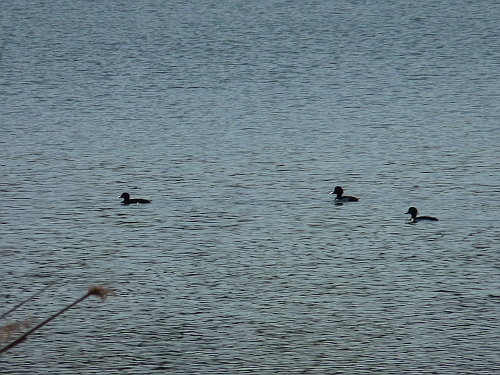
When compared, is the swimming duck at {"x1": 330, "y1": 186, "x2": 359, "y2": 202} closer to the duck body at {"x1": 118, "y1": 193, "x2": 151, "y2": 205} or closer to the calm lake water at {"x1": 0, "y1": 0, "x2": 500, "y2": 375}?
the calm lake water at {"x1": 0, "y1": 0, "x2": 500, "y2": 375}

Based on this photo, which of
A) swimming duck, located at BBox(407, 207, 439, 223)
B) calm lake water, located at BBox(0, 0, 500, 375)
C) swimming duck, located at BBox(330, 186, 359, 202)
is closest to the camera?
calm lake water, located at BBox(0, 0, 500, 375)

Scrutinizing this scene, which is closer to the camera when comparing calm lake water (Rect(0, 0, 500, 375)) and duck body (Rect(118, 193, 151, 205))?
calm lake water (Rect(0, 0, 500, 375))

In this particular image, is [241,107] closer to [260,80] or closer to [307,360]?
[260,80]

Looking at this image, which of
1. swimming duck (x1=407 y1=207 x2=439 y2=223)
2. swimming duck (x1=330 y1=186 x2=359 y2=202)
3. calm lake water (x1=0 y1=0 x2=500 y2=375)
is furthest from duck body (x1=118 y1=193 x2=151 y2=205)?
swimming duck (x1=407 y1=207 x2=439 y2=223)

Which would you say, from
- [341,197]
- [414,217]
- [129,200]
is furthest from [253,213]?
[414,217]

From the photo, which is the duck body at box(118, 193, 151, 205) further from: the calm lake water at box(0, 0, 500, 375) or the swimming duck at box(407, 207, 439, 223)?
the swimming duck at box(407, 207, 439, 223)

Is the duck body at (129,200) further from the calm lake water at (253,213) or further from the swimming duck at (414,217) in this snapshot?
the swimming duck at (414,217)

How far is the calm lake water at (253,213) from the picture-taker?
13.0m

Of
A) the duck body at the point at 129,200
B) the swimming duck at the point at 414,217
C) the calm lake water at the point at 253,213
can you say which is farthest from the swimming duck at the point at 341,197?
the duck body at the point at 129,200

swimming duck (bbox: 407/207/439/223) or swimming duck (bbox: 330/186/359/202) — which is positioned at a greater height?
swimming duck (bbox: 330/186/359/202)

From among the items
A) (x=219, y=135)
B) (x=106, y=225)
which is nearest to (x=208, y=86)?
(x=219, y=135)

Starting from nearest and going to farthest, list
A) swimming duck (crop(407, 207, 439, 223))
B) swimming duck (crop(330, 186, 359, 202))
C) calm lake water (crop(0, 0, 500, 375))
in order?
calm lake water (crop(0, 0, 500, 375)) → swimming duck (crop(407, 207, 439, 223)) → swimming duck (crop(330, 186, 359, 202))

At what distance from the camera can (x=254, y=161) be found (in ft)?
77.3

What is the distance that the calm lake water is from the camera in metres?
13.0
